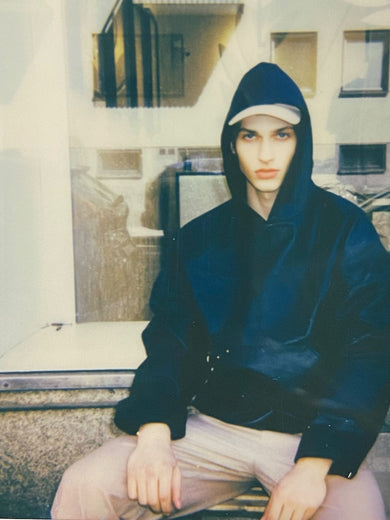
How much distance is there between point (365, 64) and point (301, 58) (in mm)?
252

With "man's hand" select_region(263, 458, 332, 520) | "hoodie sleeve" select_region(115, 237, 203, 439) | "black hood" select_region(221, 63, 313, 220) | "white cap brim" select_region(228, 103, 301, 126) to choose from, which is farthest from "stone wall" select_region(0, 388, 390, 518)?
"white cap brim" select_region(228, 103, 301, 126)

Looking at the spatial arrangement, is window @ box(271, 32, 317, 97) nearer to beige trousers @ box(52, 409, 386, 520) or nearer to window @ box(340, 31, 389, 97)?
window @ box(340, 31, 389, 97)

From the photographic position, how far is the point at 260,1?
6.99ft

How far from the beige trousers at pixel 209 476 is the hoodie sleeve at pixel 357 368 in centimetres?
10

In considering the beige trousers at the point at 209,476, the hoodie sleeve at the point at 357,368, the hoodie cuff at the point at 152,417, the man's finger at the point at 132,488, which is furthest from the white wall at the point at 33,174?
the hoodie sleeve at the point at 357,368

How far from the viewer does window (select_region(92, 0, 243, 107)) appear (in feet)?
7.23

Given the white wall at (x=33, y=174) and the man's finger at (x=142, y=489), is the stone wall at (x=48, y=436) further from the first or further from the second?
the man's finger at (x=142, y=489)

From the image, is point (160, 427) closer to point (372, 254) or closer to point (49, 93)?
point (372, 254)

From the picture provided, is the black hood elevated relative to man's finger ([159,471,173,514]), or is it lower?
elevated

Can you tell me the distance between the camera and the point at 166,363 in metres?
1.84

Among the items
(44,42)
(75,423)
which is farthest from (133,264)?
(44,42)

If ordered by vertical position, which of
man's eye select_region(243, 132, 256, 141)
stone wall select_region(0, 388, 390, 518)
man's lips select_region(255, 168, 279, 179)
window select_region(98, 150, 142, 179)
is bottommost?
stone wall select_region(0, 388, 390, 518)

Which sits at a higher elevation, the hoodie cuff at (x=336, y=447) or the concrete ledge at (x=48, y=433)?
the hoodie cuff at (x=336, y=447)

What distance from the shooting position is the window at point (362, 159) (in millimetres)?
2156
